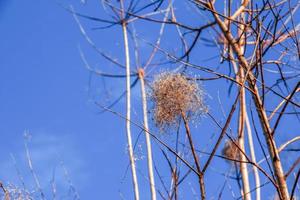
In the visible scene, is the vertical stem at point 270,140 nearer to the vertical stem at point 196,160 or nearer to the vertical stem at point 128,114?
the vertical stem at point 196,160

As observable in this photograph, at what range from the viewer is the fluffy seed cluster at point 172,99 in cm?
145

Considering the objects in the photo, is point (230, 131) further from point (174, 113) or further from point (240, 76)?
point (240, 76)

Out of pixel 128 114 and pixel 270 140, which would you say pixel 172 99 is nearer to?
pixel 270 140

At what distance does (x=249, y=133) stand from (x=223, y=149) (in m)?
0.41

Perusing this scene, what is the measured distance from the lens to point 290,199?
1.13m

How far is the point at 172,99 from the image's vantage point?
145 centimetres

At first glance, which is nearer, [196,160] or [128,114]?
[196,160]

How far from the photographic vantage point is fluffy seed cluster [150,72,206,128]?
1449 millimetres

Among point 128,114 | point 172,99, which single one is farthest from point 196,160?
point 128,114

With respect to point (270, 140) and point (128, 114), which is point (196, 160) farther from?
point (128, 114)

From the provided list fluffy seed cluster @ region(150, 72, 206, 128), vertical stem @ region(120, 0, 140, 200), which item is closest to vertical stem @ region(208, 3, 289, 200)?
fluffy seed cluster @ region(150, 72, 206, 128)

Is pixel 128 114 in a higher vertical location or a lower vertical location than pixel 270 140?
higher

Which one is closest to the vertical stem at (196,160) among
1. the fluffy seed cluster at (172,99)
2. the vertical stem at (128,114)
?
the fluffy seed cluster at (172,99)

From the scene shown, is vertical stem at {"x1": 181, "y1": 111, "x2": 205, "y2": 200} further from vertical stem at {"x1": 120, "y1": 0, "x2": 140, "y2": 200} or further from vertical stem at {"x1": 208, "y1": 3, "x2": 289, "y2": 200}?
vertical stem at {"x1": 120, "y1": 0, "x2": 140, "y2": 200}
